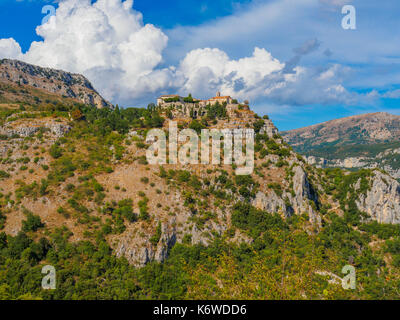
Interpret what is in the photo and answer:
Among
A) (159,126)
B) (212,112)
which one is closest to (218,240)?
(159,126)

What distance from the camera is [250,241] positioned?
54.7 meters

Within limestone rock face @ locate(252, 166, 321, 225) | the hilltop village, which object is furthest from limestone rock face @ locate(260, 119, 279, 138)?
limestone rock face @ locate(252, 166, 321, 225)

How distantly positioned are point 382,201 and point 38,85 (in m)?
177

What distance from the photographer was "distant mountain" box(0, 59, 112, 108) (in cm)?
13174

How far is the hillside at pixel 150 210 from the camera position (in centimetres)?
4197

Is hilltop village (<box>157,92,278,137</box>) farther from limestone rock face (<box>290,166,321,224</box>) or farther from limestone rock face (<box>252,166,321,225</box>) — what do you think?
limestone rock face (<box>252,166,321,225</box>)

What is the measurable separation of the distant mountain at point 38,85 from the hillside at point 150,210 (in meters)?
78.8

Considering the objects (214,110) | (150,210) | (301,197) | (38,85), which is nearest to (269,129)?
(214,110)

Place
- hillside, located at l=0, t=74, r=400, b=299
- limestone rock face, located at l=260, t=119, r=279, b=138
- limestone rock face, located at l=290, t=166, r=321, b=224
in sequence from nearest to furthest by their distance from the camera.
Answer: hillside, located at l=0, t=74, r=400, b=299, limestone rock face, located at l=290, t=166, r=321, b=224, limestone rock face, located at l=260, t=119, r=279, b=138

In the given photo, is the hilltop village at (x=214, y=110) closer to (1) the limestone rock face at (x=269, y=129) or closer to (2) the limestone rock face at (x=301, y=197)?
(1) the limestone rock face at (x=269, y=129)

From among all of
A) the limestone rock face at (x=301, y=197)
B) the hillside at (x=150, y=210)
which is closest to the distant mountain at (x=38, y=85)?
the hillside at (x=150, y=210)

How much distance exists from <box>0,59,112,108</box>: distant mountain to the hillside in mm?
78790

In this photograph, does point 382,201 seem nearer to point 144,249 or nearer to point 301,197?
point 301,197
